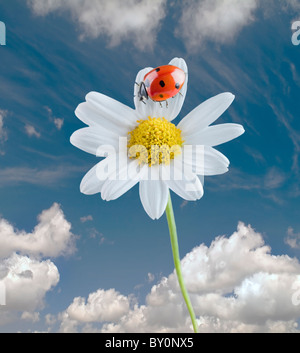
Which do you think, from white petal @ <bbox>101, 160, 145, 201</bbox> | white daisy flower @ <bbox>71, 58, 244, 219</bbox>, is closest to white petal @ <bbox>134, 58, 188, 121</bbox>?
white daisy flower @ <bbox>71, 58, 244, 219</bbox>

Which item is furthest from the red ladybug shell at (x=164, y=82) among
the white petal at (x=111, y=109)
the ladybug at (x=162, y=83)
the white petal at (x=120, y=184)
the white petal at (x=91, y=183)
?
the white petal at (x=91, y=183)

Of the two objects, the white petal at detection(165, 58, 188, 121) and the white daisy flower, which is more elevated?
the white petal at detection(165, 58, 188, 121)

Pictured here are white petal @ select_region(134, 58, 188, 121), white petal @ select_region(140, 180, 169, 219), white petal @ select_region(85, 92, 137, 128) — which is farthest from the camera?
white petal @ select_region(134, 58, 188, 121)

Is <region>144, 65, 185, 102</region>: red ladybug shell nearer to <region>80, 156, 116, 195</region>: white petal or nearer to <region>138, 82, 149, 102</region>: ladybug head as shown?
<region>138, 82, 149, 102</region>: ladybug head

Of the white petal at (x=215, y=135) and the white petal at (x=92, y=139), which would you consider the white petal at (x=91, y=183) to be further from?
the white petal at (x=215, y=135)

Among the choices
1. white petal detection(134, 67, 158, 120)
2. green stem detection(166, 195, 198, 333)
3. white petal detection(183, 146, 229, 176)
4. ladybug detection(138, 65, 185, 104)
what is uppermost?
ladybug detection(138, 65, 185, 104)
